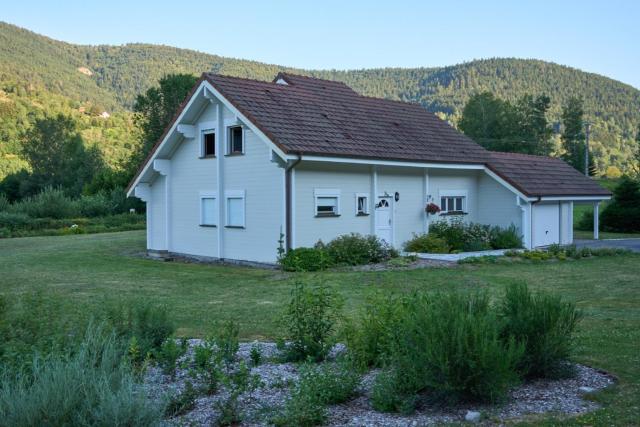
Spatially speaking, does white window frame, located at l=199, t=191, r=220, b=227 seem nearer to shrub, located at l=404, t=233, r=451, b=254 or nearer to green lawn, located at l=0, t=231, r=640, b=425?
green lawn, located at l=0, t=231, r=640, b=425

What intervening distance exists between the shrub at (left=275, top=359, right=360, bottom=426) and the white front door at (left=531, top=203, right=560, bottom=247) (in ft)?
65.7

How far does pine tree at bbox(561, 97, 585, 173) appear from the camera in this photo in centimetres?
7269

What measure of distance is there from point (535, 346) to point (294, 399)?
2597 mm

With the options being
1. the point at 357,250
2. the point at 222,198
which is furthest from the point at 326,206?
the point at 222,198

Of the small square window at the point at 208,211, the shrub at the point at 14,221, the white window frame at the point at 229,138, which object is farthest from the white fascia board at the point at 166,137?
the shrub at the point at 14,221

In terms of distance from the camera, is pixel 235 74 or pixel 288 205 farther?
pixel 235 74

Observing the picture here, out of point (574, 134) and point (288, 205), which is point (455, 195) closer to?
point (288, 205)

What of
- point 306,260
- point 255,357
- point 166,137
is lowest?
point 255,357

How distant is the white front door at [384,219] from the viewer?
21828mm

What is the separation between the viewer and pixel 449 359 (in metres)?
5.57

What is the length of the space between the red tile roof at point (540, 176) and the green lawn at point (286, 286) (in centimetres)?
439

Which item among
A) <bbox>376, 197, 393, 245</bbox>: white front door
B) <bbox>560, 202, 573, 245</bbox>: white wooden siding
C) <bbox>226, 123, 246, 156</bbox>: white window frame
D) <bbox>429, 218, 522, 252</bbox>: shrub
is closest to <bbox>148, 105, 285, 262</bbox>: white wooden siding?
<bbox>226, 123, 246, 156</bbox>: white window frame

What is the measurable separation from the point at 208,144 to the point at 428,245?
8327mm

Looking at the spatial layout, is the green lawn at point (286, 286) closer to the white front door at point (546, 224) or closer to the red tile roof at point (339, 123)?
the white front door at point (546, 224)
